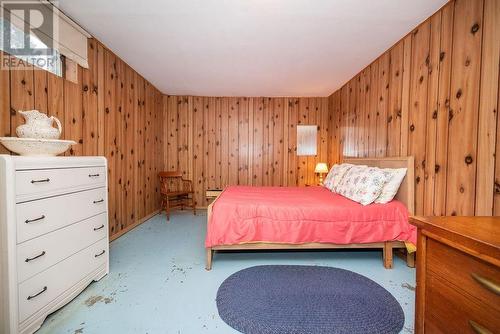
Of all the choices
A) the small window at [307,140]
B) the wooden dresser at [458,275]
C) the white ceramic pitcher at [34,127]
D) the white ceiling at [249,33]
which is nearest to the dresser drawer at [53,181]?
the white ceramic pitcher at [34,127]

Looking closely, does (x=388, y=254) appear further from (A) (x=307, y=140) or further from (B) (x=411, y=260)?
(A) (x=307, y=140)

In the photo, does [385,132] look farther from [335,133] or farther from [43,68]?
[43,68]

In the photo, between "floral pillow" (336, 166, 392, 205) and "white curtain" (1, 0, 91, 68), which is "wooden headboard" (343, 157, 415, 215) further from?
"white curtain" (1, 0, 91, 68)

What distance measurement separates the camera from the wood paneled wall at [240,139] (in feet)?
15.7

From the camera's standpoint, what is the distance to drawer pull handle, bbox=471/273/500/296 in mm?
622

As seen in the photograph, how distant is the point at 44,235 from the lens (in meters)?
1.36

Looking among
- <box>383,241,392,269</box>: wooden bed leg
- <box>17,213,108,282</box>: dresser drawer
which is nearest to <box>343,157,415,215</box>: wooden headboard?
<box>383,241,392,269</box>: wooden bed leg

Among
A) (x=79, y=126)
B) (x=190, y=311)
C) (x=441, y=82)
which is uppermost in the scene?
(x=441, y=82)

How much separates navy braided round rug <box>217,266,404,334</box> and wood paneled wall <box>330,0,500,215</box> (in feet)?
3.32

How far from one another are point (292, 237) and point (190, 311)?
1064 mm

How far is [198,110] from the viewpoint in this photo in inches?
188

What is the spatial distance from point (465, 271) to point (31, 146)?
2324 millimetres

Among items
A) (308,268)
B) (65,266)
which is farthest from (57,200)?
(308,268)

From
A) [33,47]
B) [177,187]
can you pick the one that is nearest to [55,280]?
[33,47]
